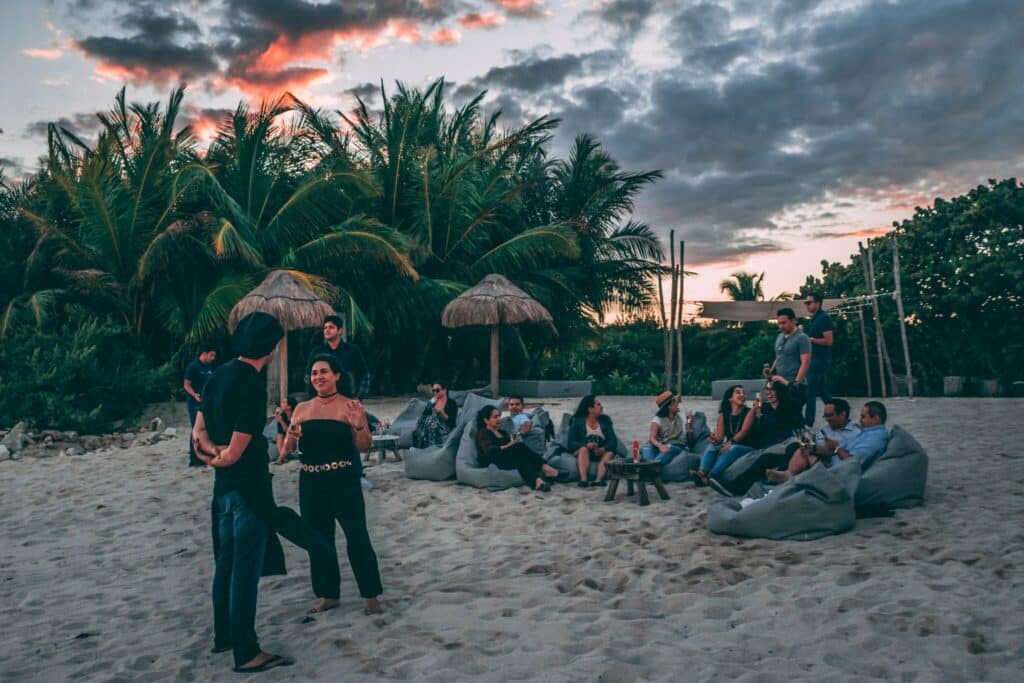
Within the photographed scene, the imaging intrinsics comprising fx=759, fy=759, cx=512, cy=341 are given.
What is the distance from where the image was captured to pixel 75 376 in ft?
41.5

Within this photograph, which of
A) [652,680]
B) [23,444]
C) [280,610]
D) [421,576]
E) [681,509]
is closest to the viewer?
[652,680]

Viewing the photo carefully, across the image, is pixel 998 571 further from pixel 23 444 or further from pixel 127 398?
pixel 127 398

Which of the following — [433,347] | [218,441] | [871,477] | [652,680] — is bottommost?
[652,680]

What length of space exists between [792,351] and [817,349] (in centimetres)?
50

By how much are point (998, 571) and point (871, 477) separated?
5.19ft

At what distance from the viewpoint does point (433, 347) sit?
19641 millimetres

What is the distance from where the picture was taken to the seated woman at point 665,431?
770 centimetres

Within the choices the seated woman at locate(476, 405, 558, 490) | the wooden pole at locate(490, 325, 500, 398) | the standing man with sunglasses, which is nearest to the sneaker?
the seated woman at locate(476, 405, 558, 490)

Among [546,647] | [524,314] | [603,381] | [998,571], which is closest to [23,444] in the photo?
[524,314]

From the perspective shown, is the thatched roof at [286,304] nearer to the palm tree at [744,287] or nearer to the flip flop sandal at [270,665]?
the flip flop sandal at [270,665]

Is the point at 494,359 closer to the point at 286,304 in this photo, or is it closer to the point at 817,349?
the point at 286,304

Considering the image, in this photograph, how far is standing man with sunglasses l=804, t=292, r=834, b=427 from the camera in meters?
8.16

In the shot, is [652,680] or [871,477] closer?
[652,680]

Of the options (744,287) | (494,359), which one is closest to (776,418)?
(494,359)
